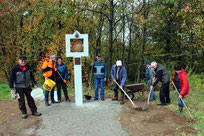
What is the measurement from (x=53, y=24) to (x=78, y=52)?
783 centimetres

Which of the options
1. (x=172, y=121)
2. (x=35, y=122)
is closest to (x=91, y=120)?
(x=35, y=122)

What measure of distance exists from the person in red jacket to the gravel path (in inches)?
75.2

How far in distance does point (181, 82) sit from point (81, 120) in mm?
3182

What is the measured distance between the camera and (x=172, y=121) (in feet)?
16.6

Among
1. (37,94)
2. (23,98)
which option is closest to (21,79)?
(23,98)

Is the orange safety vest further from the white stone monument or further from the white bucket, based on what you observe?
the white stone monument

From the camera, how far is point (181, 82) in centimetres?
575

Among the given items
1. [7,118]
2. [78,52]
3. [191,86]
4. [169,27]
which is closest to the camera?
[7,118]

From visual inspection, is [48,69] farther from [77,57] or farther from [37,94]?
[77,57]

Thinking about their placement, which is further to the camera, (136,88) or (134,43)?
(134,43)

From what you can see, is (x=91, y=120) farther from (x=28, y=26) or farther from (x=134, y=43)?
(x=134, y=43)

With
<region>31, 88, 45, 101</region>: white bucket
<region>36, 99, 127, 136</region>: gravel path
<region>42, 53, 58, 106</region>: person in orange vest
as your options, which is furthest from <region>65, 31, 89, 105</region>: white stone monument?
<region>31, 88, 45, 101</region>: white bucket

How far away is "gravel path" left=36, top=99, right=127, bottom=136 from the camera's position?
438 centimetres

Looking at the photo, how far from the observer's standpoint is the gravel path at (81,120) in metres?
4.38
